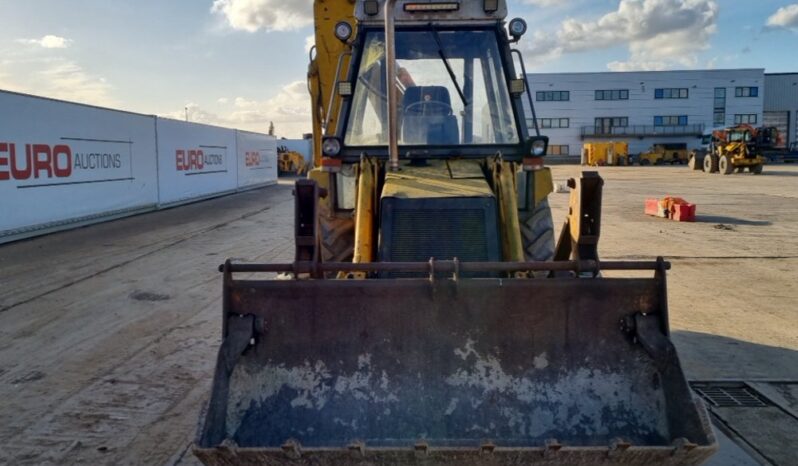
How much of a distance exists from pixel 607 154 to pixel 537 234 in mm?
51606

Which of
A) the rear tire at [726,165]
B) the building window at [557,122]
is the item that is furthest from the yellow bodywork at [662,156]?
the rear tire at [726,165]

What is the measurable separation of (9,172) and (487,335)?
39.0 feet

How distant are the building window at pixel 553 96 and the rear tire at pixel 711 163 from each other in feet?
86.8

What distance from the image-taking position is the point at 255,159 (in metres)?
30.3

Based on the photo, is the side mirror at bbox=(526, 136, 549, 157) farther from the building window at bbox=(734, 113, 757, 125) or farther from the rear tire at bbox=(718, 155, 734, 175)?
the building window at bbox=(734, 113, 757, 125)

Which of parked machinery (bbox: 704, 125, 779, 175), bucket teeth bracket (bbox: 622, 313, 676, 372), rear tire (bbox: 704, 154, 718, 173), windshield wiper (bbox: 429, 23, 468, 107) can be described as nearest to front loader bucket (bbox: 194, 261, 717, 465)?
bucket teeth bracket (bbox: 622, 313, 676, 372)

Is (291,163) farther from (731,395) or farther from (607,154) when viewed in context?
(731,395)

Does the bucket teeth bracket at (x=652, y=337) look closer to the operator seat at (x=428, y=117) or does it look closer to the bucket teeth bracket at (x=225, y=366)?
the bucket teeth bracket at (x=225, y=366)

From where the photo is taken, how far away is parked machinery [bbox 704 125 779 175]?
35781mm

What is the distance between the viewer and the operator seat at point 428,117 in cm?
516

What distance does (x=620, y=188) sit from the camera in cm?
2708

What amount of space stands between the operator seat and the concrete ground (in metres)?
2.61

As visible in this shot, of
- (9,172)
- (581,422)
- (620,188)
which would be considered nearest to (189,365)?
(581,422)

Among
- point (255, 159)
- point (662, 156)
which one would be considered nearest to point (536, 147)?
point (255, 159)
